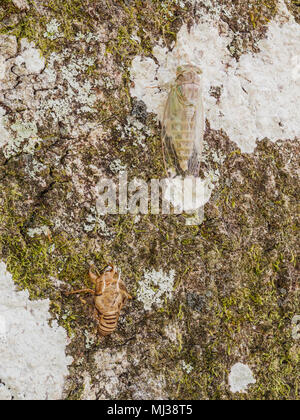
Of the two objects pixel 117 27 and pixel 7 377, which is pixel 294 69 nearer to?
pixel 117 27

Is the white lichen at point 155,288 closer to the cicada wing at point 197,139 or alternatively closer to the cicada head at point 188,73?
the cicada wing at point 197,139

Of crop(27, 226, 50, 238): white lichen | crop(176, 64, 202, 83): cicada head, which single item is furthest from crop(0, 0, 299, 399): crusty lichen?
crop(176, 64, 202, 83): cicada head

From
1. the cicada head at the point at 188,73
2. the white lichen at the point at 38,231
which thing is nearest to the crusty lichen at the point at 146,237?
the white lichen at the point at 38,231

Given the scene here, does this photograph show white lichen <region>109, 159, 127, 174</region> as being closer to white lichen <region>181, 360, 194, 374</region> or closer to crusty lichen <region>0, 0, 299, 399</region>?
crusty lichen <region>0, 0, 299, 399</region>

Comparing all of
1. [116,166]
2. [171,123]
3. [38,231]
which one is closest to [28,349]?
[38,231]

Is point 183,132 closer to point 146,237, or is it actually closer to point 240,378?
point 146,237

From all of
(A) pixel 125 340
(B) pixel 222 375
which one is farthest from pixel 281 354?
(A) pixel 125 340

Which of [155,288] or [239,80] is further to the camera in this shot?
[239,80]
